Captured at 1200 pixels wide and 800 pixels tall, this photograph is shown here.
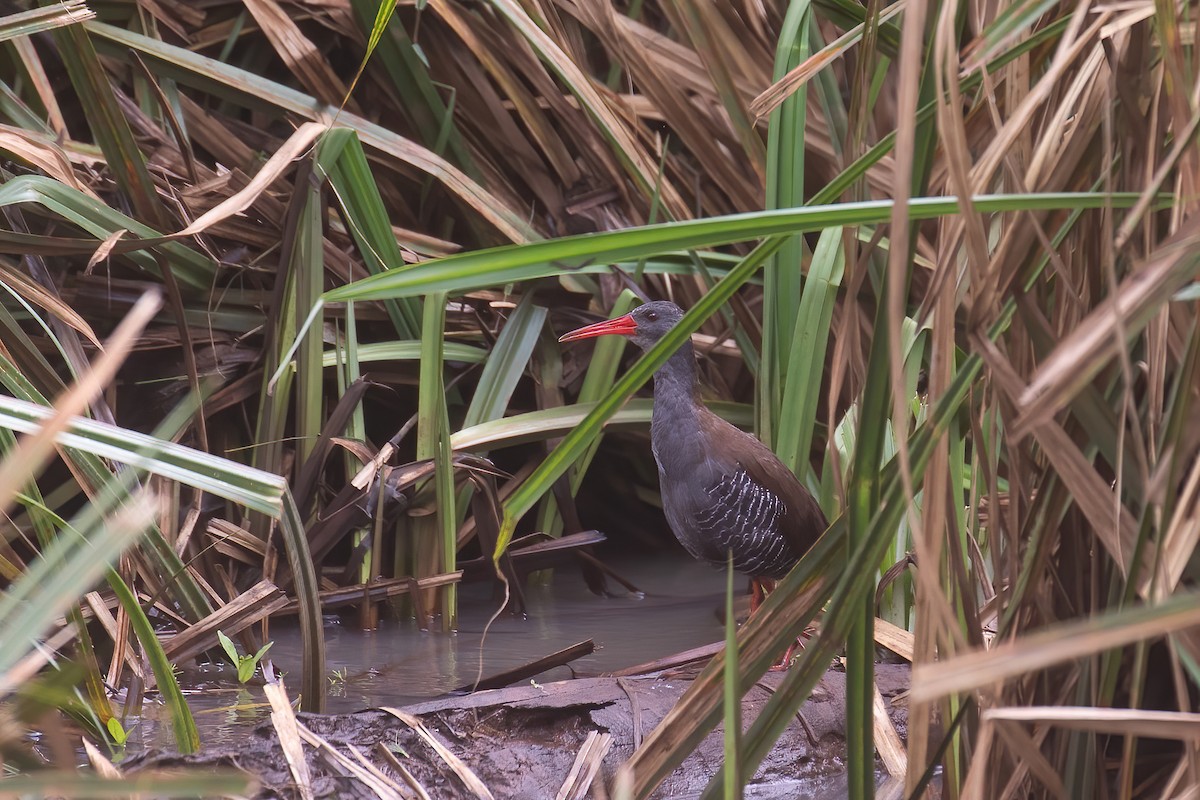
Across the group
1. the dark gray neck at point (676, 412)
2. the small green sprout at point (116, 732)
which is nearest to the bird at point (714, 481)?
the dark gray neck at point (676, 412)

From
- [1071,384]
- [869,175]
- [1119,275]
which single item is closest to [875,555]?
[1071,384]

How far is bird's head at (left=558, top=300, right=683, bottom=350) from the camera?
10.5ft

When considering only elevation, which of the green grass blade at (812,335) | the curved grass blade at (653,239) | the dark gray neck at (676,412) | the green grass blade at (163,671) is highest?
the curved grass blade at (653,239)

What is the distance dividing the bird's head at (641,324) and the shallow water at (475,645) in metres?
0.81

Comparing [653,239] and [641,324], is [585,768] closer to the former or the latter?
[653,239]

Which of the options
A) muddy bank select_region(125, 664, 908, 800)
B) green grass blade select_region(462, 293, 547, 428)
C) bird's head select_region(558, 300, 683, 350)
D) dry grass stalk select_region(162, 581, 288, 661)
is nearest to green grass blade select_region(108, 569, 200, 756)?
muddy bank select_region(125, 664, 908, 800)

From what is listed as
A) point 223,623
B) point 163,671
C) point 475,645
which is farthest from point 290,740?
point 475,645

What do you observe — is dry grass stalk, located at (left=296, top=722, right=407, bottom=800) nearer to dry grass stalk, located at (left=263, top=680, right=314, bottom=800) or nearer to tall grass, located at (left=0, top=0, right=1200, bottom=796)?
dry grass stalk, located at (left=263, top=680, right=314, bottom=800)

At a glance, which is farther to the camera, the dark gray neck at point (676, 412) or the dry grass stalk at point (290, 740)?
the dark gray neck at point (676, 412)

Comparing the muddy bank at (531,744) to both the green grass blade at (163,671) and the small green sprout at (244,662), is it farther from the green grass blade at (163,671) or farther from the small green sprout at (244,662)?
the small green sprout at (244,662)

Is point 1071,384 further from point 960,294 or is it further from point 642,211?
point 642,211

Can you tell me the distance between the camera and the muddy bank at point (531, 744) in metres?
1.80

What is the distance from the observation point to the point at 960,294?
4.92ft

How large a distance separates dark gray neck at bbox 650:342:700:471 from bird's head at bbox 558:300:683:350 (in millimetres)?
94
